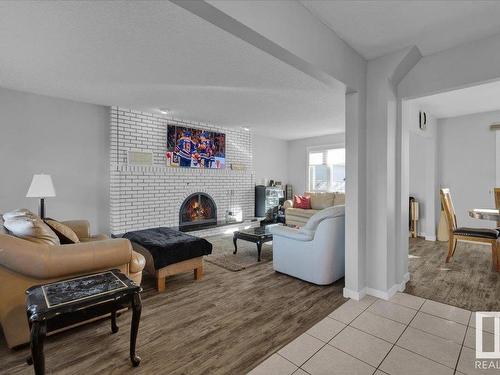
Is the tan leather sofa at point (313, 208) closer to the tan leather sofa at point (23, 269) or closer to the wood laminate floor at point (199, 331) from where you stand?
the wood laminate floor at point (199, 331)

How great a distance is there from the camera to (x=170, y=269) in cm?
294

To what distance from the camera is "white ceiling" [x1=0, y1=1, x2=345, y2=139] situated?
2045mm

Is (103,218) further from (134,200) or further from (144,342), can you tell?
(144,342)

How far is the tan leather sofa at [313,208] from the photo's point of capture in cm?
604

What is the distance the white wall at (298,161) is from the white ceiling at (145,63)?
107 inches

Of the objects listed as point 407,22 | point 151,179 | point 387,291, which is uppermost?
point 407,22

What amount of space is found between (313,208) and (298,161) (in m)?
2.08

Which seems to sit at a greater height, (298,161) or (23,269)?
(298,161)

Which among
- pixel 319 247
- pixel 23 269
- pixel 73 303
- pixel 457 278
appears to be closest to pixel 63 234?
pixel 23 269

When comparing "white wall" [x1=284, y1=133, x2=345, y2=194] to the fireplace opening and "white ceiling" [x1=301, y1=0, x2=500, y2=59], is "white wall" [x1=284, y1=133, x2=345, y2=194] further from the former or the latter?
"white ceiling" [x1=301, y1=0, x2=500, y2=59]

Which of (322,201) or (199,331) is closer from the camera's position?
(199,331)

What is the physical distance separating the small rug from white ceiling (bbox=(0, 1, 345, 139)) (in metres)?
2.48

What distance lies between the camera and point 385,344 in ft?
6.40

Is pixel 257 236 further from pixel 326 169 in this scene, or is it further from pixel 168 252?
pixel 326 169
